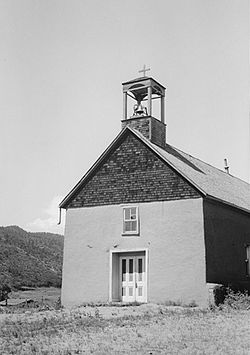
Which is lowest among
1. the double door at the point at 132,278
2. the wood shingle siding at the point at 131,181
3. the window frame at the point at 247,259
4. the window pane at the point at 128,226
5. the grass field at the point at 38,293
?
the grass field at the point at 38,293

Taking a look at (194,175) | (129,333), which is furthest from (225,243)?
(129,333)

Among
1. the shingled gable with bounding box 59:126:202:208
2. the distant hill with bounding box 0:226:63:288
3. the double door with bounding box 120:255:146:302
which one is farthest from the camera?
the distant hill with bounding box 0:226:63:288

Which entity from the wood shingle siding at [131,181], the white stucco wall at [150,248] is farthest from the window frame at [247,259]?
the wood shingle siding at [131,181]

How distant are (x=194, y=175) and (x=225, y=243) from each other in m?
3.60

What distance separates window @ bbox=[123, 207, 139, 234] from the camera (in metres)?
24.7

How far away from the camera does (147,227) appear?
24.4m

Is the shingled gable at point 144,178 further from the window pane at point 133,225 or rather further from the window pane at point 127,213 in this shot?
the window pane at point 133,225

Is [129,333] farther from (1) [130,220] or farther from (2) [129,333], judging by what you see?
(1) [130,220]

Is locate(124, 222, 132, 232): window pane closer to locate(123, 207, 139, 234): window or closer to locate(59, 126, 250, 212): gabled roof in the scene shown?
locate(123, 207, 139, 234): window

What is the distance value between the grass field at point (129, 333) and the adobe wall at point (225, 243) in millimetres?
4486

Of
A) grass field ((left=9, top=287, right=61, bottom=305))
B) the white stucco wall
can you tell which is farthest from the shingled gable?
grass field ((left=9, top=287, right=61, bottom=305))

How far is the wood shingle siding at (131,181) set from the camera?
24266 mm

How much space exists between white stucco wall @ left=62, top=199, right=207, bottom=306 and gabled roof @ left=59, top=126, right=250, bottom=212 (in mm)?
Answer: 1171

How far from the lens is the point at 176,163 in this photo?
25234mm
